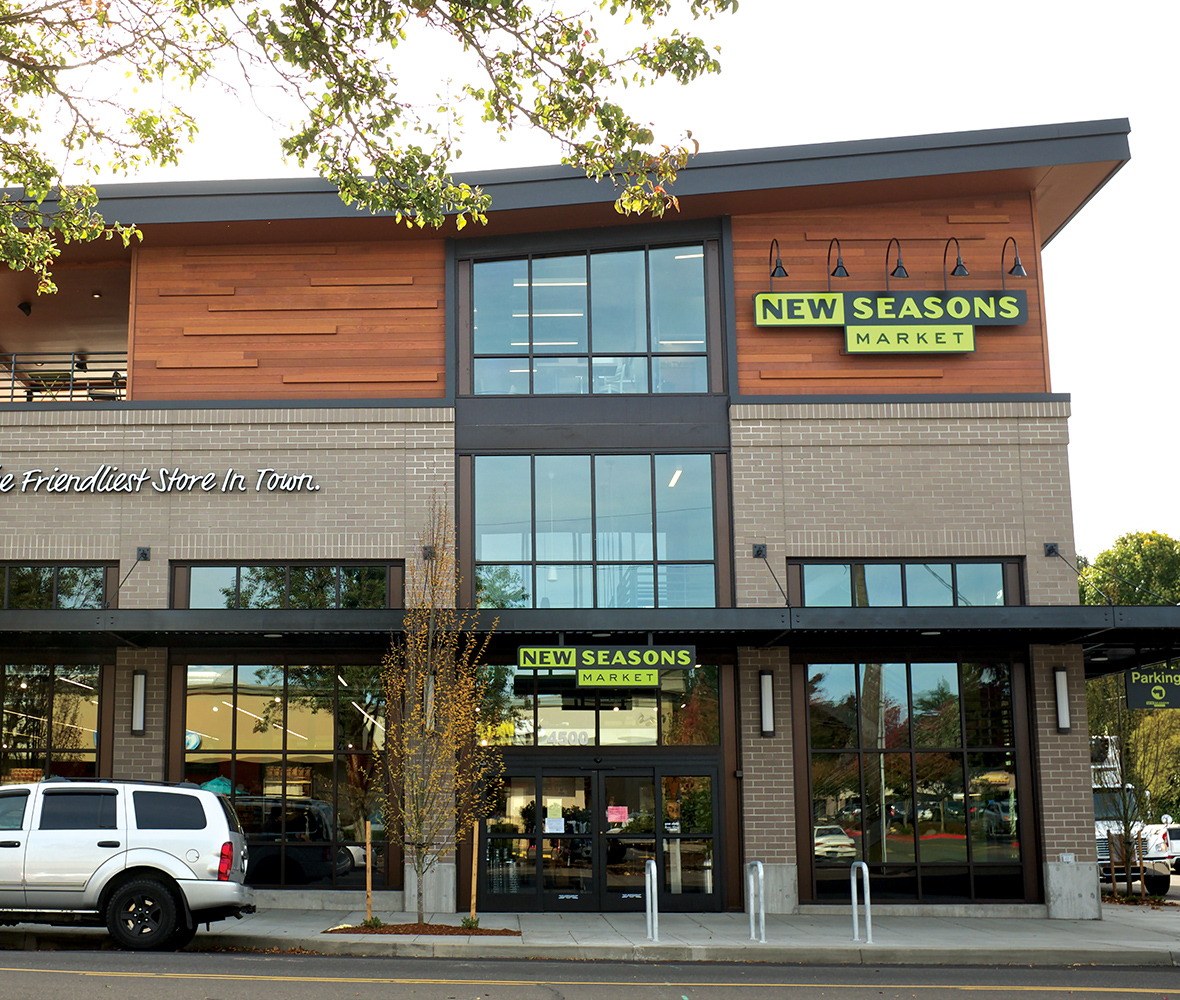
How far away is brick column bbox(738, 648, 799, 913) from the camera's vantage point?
1820cm

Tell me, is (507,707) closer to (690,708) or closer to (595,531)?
(690,708)

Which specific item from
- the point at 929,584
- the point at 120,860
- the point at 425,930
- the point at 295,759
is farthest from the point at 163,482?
the point at 929,584

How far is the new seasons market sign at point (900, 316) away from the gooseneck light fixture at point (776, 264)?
12.6 inches

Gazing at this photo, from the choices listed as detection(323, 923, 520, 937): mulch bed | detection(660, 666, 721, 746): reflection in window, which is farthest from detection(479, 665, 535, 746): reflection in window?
detection(323, 923, 520, 937): mulch bed

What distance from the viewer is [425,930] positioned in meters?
15.5

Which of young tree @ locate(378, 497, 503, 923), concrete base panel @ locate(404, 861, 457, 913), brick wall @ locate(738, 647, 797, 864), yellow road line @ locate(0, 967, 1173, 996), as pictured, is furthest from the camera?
brick wall @ locate(738, 647, 797, 864)

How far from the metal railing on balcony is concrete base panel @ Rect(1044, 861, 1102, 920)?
15.7 meters

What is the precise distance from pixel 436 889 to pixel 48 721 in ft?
20.8

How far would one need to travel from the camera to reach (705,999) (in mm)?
10828

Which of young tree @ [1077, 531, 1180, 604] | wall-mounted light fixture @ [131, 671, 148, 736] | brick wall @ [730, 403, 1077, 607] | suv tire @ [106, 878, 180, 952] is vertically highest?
young tree @ [1077, 531, 1180, 604]

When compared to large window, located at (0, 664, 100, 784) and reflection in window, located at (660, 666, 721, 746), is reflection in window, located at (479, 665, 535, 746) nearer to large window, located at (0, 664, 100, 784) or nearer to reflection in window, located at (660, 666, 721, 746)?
reflection in window, located at (660, 666, 721, 746)

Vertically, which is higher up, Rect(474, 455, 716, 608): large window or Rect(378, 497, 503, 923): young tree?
Rect(474, 455, 716, 608): large window

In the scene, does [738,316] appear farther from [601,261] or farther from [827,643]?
[827,643]

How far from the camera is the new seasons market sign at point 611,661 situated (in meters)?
17.0
